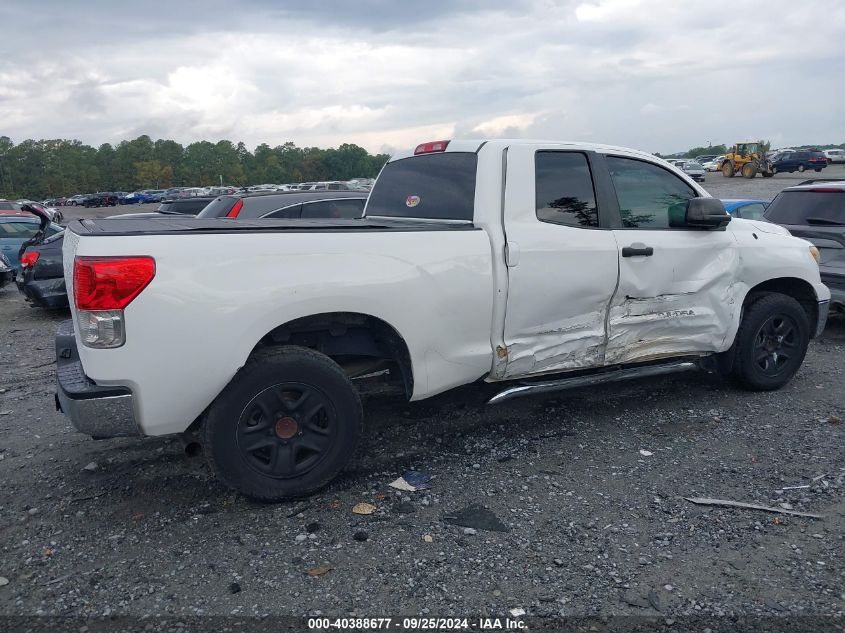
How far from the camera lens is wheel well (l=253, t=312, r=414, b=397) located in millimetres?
3850

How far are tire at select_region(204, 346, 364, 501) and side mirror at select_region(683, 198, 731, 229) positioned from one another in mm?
2781

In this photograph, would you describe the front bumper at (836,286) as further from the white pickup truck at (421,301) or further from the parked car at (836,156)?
the parked car at (836,156)

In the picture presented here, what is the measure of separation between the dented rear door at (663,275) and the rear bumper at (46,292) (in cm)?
829

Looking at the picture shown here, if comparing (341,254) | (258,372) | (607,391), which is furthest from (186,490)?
(607,391)

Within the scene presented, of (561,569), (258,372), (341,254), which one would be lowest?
(561,569)

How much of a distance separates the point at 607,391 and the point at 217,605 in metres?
3.79

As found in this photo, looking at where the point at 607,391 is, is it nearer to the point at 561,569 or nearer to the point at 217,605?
the point at 561,569

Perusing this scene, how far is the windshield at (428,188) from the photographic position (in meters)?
4.59

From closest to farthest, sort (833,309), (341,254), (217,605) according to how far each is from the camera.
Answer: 1. (217,605)
2. (341,254)
3. (833,309)

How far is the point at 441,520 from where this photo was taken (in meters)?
3.68

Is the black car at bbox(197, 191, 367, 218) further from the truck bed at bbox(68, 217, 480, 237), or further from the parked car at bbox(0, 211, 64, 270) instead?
the parked car at bbox(0, 211, 64, 270)

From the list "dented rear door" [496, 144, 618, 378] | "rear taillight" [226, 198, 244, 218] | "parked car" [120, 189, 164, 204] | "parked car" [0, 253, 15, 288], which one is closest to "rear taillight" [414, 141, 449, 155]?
"dented rear door" [496, 144, 618, 378]

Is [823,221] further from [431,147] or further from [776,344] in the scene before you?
[431,147]

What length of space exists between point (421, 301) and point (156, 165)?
396 ft
